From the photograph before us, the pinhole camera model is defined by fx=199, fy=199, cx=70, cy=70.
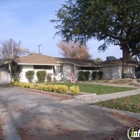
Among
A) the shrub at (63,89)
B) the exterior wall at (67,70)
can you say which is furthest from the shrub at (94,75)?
the shrub at (63,89)

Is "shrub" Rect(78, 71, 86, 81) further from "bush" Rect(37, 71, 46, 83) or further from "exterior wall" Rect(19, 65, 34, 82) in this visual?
"exterior wall" Rect(19, 65, 34, 82)

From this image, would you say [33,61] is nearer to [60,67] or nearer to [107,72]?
[60,67]

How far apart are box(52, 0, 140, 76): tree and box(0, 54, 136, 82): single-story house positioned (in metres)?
4.25

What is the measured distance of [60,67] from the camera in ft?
101

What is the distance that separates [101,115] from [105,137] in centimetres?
258

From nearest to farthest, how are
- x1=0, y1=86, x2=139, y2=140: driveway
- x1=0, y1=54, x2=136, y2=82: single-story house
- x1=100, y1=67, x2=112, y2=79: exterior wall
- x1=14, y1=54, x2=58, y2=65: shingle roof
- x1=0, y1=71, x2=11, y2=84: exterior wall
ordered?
x1=0, y1=86, x2=139, y2=140: driveway, x1=14, y1=54, x2=58, y2=65: shingle roof, x1=0, y1=54, x2=136, y2=82: single-story house, x1=0, y1=71, x2=11, y2=84: exterior wall, x1=100, y1=67, x2=112, y2=79: exterior wall

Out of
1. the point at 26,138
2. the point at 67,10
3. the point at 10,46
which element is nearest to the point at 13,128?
the point at 26,138

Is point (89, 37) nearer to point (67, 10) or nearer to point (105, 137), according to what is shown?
point (67, 10)

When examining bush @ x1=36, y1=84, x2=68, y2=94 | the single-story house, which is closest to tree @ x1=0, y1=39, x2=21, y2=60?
the single-story house

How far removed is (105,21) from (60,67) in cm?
1155

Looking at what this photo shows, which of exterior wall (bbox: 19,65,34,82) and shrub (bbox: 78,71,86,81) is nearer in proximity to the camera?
exterior wall (bbox: 19,65,34,82)

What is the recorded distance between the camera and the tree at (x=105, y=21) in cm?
2018

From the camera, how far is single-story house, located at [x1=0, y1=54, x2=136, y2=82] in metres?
27.4

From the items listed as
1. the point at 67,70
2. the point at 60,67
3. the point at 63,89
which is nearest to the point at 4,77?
the point at 60,67
